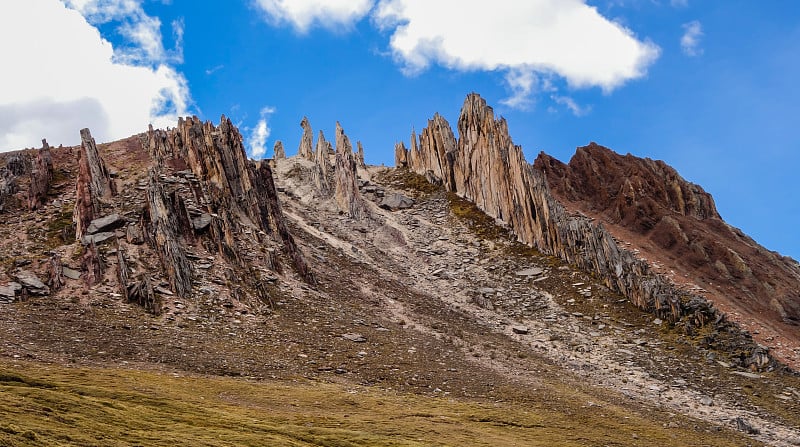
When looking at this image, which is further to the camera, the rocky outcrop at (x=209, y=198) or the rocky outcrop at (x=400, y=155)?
the rocky outcrop at (x=400, y=155)

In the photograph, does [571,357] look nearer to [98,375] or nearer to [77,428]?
[98,375]

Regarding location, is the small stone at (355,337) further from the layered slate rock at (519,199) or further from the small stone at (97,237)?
the layered slate rock at (519,199)

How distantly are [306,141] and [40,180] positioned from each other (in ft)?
249

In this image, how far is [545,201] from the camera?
84438mm

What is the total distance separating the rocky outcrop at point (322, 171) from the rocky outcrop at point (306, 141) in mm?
9110

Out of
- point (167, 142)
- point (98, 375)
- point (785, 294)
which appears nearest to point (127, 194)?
point (167, 142)

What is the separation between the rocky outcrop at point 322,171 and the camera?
10573cm

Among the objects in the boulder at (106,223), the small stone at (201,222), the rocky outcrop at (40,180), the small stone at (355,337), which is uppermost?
the rocky outcrop at (40,180)

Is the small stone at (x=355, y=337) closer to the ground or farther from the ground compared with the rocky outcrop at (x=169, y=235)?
closer to the ground

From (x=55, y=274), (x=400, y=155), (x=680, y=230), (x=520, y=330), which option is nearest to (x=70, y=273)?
(x=55, y=274)

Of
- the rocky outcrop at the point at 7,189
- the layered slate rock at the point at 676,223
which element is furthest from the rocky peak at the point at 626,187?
the rocky outcrop at the point at 7,189

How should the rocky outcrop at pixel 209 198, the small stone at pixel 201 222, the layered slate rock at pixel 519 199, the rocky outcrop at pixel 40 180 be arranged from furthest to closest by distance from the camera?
1. the layered slate rock at pixel 519 199
2. the rocky outcrop at pixel 40 180
3. the small stone at pixel 201 222
4. the rocky outcrop at pixel 209 198

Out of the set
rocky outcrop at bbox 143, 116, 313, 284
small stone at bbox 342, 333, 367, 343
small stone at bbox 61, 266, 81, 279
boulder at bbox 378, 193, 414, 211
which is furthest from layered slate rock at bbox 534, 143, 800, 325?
small stone at bbox 61, 266, 81, 279

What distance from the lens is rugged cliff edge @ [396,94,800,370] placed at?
6700 cm
